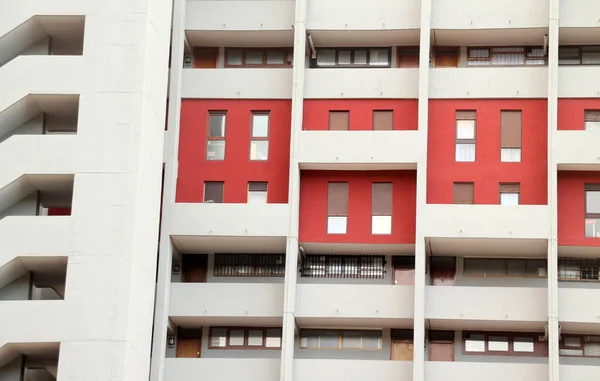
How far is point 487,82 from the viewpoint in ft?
167

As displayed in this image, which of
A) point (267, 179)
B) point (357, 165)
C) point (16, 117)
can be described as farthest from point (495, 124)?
point (16, 117)

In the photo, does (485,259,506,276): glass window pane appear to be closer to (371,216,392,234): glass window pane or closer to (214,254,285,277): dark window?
(371,216,392,234): glass window pane

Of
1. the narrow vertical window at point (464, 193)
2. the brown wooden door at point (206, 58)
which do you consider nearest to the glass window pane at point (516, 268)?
the narrow vertical window at point (464, 193)

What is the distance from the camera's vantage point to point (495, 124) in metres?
50.6

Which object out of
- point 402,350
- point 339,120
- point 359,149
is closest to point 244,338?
point 402,350

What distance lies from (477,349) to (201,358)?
9511mm

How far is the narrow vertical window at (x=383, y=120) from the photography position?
50.9 metres

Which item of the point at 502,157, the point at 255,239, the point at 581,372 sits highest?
the point at 502,157

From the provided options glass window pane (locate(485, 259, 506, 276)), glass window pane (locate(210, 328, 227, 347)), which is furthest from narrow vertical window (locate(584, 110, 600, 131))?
glass window pane (locate(210, 328, 227, 347))

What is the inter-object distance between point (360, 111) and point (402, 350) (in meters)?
8.52

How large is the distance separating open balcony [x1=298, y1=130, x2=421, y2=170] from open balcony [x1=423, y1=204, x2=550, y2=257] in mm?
2092

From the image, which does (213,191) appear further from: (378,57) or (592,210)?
(592,210)

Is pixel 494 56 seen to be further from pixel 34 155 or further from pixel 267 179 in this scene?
pixel 34 155

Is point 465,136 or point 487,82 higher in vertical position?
point 487,82
